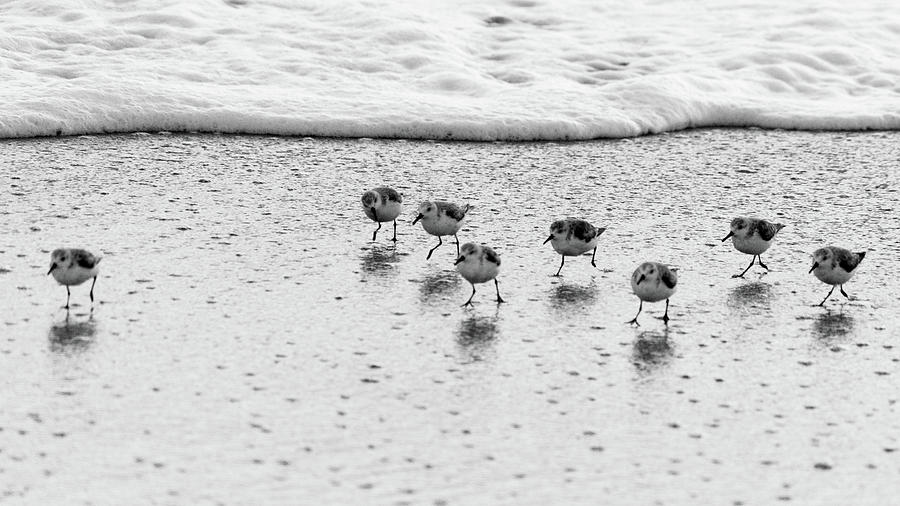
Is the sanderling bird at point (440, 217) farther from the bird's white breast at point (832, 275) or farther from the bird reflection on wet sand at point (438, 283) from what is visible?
the bird's white breast at point (832, 275)

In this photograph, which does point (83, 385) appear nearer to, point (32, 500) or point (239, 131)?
point (32, 500)

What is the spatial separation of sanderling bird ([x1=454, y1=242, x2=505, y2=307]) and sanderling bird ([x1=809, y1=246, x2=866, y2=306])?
1.68 m

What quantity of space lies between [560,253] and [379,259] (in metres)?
1.07

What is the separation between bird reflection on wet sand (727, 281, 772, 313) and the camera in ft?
20.8

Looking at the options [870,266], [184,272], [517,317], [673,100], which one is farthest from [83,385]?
[673,100]

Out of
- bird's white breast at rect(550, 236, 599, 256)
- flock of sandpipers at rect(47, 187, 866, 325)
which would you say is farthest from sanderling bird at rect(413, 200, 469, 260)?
bird's white breast at rect(550, 236, 599, 256)

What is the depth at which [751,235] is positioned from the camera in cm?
677

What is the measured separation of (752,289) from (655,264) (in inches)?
38.9

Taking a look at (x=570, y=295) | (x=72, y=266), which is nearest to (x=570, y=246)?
(x=570, y=295)

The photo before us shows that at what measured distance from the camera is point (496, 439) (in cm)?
452

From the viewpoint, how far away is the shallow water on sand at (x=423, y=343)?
167 inches

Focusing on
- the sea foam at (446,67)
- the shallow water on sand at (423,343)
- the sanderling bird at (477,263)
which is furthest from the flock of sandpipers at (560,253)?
the sea foam at (446,67)

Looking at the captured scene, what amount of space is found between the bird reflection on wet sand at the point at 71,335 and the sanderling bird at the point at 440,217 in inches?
82.0

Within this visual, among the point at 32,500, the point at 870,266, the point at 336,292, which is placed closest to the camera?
the point at 32,500
